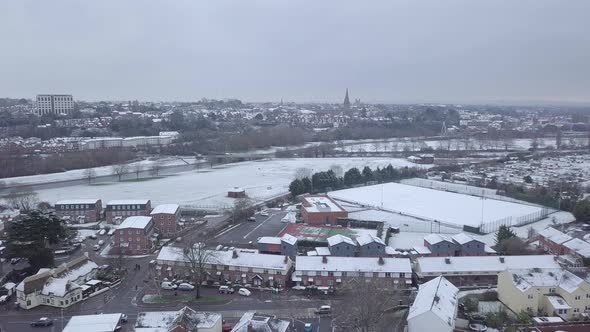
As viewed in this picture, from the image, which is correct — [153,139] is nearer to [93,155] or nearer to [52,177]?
[93,155]

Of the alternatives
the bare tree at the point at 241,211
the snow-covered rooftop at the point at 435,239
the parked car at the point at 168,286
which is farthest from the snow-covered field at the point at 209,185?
the snow-covered rooftop at the point at 435,239

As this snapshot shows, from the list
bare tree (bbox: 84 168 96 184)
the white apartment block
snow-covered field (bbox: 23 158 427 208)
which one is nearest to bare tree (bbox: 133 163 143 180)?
snow-covered field (bbox: 23 158 427 208)

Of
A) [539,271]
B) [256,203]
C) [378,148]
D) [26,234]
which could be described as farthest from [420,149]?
[26,234]

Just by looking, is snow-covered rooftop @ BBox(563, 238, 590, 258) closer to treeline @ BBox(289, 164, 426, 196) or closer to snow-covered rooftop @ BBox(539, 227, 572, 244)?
snow-covered rooftop @ BBox(539, 227, 572, 244)

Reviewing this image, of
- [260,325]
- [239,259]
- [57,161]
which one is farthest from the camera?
[57,161]

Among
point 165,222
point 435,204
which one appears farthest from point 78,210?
point 435,204

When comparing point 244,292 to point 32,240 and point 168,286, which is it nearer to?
Result: point 168,286
